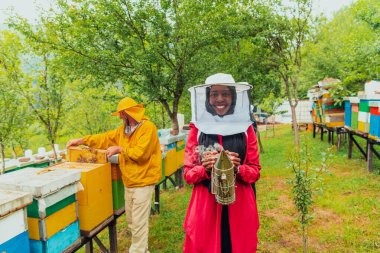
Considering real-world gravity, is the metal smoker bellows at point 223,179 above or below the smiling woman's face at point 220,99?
below

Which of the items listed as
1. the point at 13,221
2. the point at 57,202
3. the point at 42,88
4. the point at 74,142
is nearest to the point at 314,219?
the point at 74,142

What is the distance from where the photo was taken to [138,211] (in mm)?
3410

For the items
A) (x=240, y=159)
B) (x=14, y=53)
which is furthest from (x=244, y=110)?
(x=14, y=53)

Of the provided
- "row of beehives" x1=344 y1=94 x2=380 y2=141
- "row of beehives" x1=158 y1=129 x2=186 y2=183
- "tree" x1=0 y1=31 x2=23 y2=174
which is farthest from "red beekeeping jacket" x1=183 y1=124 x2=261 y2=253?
"tree" x1=0 y1=31 x2=23 y2=174

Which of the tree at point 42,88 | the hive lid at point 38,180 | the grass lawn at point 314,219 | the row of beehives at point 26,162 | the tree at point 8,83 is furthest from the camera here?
the tree at point 8,83

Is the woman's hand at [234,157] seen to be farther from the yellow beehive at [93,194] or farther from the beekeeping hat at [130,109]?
the beekeeping hat at [130,109]

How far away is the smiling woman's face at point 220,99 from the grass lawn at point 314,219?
4.21ft

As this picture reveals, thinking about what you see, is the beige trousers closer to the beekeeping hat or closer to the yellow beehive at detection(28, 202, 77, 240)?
the beekeeping hat

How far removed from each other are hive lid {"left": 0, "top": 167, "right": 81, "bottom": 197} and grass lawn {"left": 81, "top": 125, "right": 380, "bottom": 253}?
2.34 meters

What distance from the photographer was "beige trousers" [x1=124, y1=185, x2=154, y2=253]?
336cm

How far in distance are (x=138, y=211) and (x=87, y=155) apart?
3.06ft

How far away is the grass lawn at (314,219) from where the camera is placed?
413 cm

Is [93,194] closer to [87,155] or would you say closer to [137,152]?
[87,155]

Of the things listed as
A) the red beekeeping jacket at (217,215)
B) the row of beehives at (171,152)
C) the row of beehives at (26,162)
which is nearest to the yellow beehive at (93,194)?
the red beekeeping jacket at (217,215)
